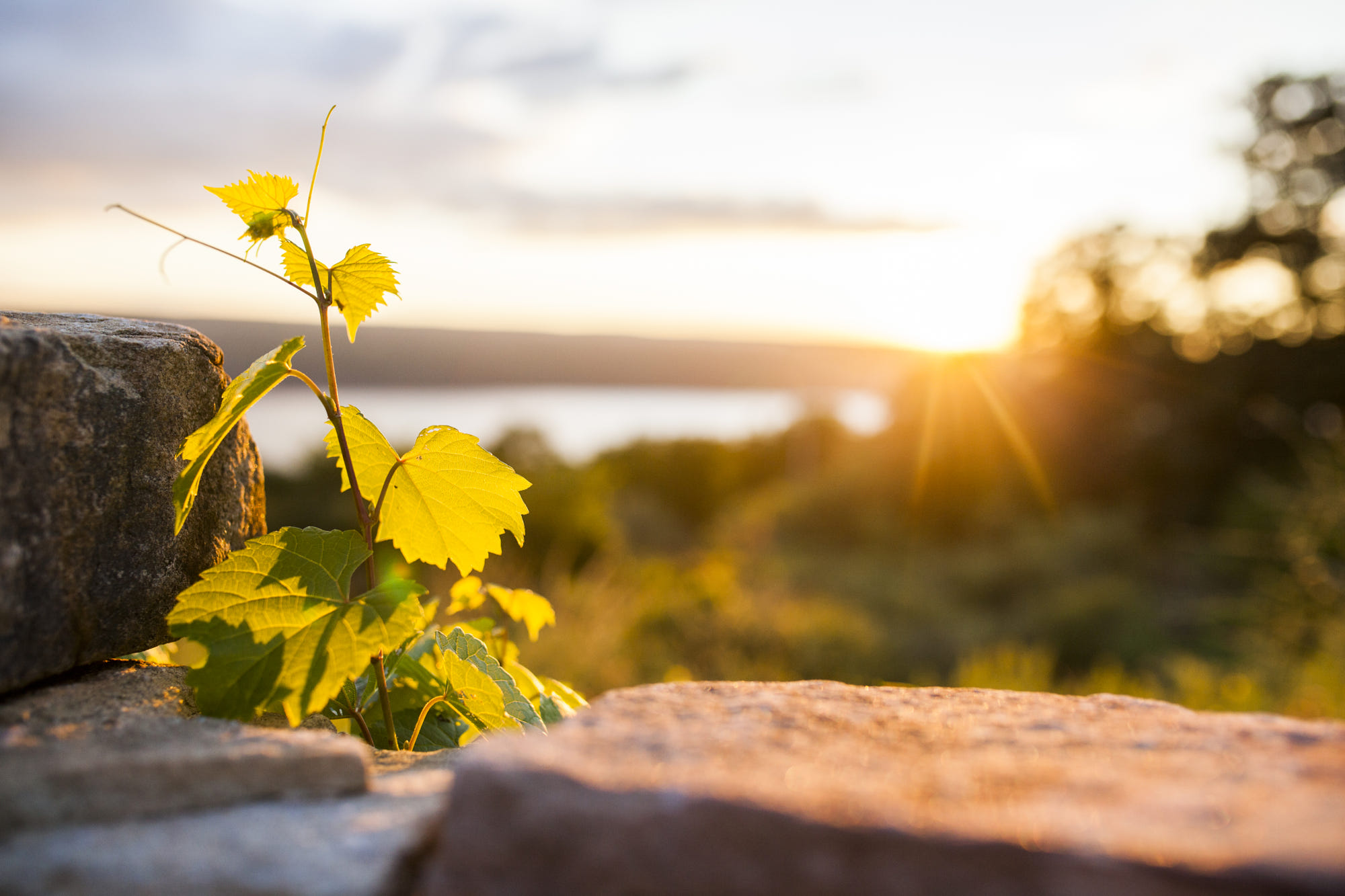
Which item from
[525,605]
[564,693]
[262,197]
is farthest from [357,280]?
[564,693]

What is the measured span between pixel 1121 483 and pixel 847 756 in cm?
1447

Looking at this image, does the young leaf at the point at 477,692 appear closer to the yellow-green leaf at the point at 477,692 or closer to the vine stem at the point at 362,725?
the yellow-green leaf at the point at 477,692

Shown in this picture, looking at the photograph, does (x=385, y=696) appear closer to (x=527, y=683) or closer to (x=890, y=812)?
(x=527, y=683)

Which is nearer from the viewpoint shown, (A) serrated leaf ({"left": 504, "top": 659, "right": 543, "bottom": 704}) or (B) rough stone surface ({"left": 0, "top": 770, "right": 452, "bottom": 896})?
(B) rough stone surface ({"left": 0, "top": 770, "right": 452, "bottom": 896})

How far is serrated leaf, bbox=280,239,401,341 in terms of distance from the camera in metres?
1.09

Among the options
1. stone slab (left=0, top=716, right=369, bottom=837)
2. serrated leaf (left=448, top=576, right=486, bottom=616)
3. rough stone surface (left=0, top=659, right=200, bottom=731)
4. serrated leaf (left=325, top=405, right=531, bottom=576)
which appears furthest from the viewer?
serrated leaf (left=448, top=576, right=486, bottom=616)

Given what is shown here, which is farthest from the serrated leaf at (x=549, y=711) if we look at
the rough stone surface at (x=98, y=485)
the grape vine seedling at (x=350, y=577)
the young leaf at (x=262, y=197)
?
the young leaf at (x=262, y=197)

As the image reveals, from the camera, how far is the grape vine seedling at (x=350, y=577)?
935 mm

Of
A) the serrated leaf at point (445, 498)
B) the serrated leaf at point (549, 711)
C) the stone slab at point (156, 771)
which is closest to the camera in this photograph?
the stone slab at point (156, 771)

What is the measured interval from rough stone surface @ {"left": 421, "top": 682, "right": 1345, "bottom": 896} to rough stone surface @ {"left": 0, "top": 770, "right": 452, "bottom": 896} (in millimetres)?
A: 48

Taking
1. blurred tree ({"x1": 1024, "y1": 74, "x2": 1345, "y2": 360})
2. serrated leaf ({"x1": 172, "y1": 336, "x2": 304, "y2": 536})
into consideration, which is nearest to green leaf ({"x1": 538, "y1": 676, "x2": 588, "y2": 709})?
serrated leaf ({"x1": 172, "y1": 336, "x2": 304, "y2": 536})

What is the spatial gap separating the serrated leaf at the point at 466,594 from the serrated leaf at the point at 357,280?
19.5 inches

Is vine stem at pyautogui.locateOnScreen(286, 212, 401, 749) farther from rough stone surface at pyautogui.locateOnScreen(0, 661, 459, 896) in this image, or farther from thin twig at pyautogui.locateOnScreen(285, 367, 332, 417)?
rough stone surface at pyautogui.locateOnScreen(0, 661, 459, 896)

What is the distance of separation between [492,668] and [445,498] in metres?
Answer: 0.29
